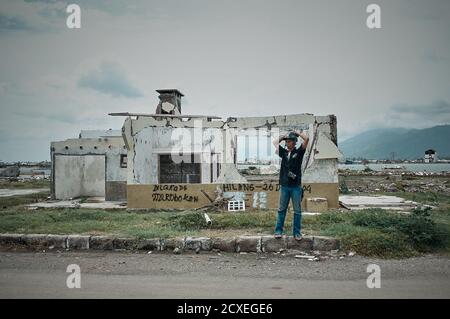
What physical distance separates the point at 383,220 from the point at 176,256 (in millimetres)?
4317

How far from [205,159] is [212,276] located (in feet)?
32.1

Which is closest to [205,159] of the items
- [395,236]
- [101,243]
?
[101,243]

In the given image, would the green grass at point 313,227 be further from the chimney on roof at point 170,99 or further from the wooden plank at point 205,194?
the chimney on roof at point 170,99

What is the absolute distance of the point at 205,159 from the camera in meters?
15.0

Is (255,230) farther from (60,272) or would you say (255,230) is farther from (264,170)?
(264,170)

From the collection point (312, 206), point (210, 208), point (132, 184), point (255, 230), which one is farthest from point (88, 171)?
point (255, 230)

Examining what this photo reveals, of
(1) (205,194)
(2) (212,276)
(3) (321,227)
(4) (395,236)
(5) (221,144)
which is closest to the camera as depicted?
(2) (212,276)

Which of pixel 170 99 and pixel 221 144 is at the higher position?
pixel 170 99

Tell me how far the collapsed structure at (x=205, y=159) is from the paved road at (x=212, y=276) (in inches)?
258

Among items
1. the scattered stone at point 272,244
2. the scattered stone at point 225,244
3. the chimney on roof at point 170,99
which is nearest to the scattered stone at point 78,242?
the scattered stone at point 225,244

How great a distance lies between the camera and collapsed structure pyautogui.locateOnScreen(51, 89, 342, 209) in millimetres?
13375

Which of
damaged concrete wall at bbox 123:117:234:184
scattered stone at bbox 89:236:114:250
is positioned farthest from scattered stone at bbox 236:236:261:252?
damaged concrete wall at bbox 123:117:234:184

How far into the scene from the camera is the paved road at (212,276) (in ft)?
14.8

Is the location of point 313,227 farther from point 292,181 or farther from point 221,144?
point 221,144
